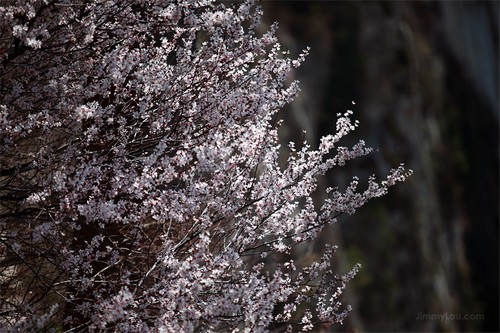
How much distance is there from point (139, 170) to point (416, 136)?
18780mm

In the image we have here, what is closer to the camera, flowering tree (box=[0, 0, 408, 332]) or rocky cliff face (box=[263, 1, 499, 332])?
flowering tree (box=[0, 0, 408, 332])

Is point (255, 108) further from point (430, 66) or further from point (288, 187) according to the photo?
point (430, 66)

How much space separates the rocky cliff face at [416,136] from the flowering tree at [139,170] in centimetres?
1394

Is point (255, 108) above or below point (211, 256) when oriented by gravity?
above

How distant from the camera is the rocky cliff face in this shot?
2236 cm

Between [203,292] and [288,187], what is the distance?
1123 millimetres

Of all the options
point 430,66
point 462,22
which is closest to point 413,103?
point 430,66

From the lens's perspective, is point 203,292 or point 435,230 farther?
point 435,230

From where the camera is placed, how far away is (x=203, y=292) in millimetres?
5168

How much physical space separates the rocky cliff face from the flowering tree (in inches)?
549

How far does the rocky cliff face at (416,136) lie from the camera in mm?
22359

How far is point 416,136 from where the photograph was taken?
23.6 meters

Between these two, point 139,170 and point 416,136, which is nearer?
point 139,170

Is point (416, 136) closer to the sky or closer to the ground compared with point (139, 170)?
closer to the sky
